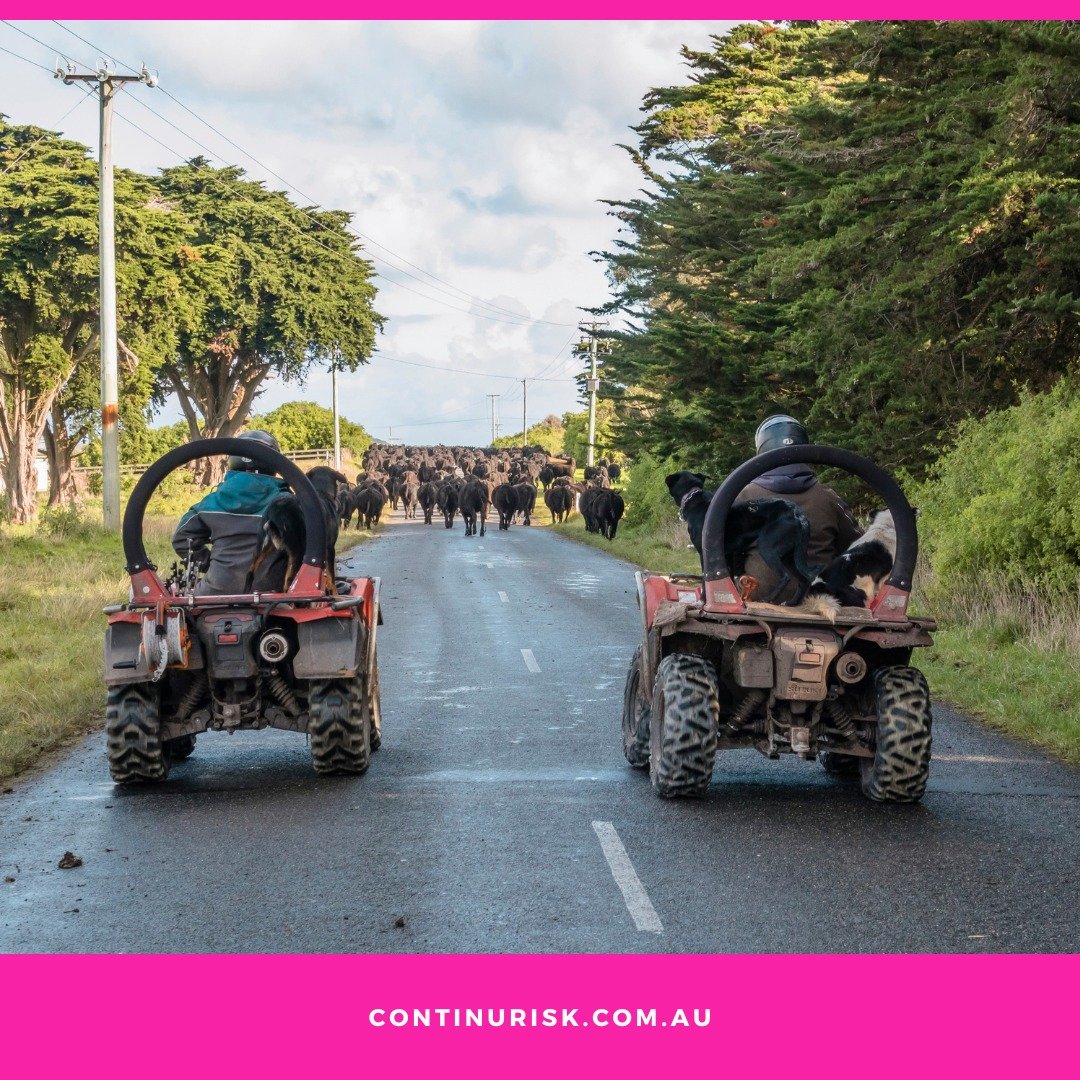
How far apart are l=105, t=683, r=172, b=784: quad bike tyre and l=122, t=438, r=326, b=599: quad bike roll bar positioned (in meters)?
0.62

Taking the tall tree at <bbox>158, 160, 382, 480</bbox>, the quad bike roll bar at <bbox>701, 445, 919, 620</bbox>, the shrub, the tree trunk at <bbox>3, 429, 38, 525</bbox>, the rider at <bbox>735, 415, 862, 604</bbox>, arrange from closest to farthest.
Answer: the quad bike roll bar at <bbox>701, 445, 919, 620</bbox>, the rider at <bbox>735, 415, 862, 604</bbox>, the shrub, the tree trunk at <bbox>3, 429, 38, 525</bbox>, the tall tree at <bbox>158, 160, 382, 480</bbox>

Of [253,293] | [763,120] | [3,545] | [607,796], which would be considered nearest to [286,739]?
[607,796]

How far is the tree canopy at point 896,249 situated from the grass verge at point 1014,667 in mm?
3178

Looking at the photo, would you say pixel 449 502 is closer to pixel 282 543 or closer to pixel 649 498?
pixel 649 498

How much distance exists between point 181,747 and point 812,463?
490cm

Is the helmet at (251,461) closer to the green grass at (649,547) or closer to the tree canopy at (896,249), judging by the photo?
the tree canopy at (896,249)

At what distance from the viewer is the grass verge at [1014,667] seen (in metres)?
11.3

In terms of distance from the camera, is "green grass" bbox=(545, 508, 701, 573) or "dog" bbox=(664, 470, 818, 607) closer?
"dog" bbox=(664, 470, 818, 607)

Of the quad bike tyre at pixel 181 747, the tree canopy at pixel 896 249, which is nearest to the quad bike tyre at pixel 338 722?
the quad bike tyre at pixel 181 747

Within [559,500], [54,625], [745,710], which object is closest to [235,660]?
[745,710]

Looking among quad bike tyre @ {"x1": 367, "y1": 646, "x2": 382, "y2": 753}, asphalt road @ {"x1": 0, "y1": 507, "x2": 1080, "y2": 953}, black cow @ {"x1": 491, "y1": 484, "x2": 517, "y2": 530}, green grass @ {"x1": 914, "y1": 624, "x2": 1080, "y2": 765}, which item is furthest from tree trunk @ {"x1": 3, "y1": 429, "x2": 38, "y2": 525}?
quad bike tyre @ {"x1": 367, "y1": 646, "x2": 382, "y2": 753}

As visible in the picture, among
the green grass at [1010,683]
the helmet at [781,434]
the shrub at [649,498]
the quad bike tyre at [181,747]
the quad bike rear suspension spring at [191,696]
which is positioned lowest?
the quad bike tyre at [181,747]

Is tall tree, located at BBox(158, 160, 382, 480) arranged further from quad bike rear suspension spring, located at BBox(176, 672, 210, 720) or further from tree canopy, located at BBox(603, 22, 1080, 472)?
quad bike rear suspension spring, located at BBox(176, 672, 210, 720)

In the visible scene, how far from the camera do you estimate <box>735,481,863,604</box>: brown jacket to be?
8.95 m
